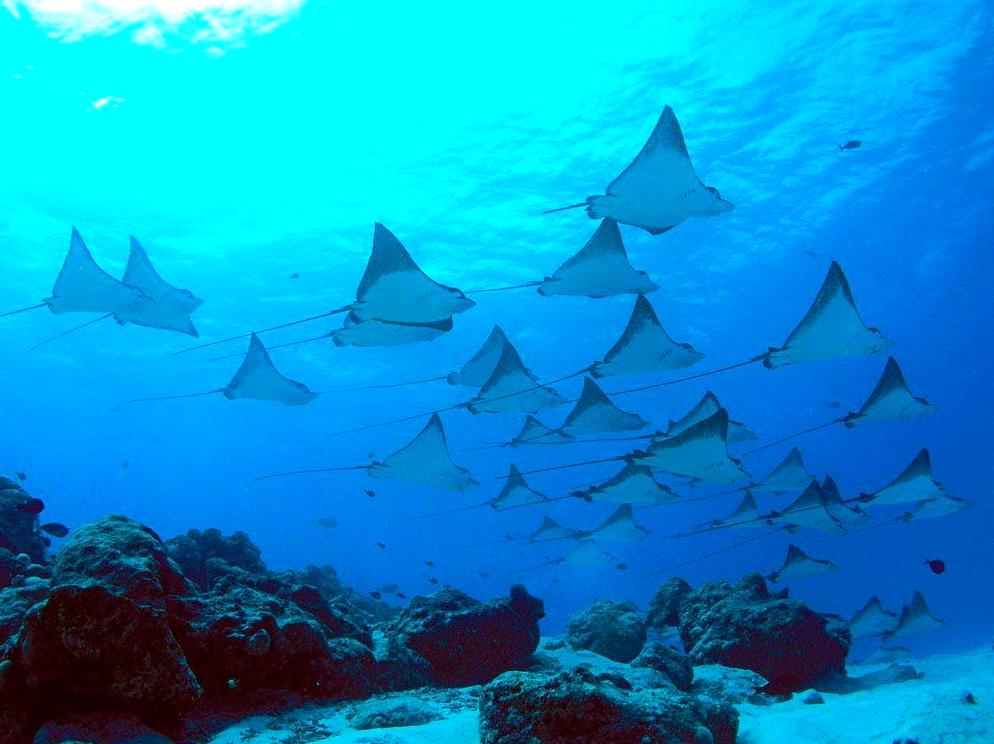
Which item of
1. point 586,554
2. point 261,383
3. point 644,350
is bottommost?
point 586,554

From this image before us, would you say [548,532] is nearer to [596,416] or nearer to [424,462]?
[596,416]

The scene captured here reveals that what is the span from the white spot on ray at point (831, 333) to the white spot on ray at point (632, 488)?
2.74m

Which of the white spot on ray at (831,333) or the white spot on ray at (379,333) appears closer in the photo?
the white spot on ray at (831,333)

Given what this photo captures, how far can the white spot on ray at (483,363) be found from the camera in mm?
10914

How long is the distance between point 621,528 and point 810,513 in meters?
4.02

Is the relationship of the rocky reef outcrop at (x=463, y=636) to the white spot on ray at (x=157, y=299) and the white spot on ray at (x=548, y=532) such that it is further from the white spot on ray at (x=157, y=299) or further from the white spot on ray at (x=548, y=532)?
the white spot on ray at (x=157, y=299)

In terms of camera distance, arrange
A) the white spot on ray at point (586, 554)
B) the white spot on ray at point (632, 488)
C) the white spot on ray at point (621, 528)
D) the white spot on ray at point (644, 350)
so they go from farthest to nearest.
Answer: the white spot on ray at point (586, 554) → the white spot on ray at point (621, 528) → the white spot on ray at point (632, 488) → the white spot on ray at point (644, 350)

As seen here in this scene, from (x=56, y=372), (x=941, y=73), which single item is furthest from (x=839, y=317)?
(x=56, y=372)

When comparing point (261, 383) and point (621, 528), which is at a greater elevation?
point (261, 383)

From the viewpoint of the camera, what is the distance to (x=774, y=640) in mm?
7625

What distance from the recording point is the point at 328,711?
173 inches

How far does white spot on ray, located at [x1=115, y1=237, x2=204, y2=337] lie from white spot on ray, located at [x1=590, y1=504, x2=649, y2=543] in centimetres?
896

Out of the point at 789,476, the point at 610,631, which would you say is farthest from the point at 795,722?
the point at 789,476

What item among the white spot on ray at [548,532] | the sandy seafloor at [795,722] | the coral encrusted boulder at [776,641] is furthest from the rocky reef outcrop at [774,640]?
the white spot on ray at [548,532]
